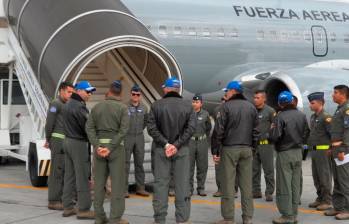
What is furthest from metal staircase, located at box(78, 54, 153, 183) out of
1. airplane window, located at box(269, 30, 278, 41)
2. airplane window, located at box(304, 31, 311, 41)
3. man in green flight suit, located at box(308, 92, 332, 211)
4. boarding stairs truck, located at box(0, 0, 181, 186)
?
airplane window, located at box(304, 31, 311, 41)

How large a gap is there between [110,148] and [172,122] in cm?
79

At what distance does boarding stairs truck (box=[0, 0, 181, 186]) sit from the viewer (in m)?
8.91

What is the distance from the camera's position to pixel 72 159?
742 centimetres

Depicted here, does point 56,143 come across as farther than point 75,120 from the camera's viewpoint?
Yes

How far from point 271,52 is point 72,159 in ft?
31.0

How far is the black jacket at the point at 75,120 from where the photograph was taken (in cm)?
741

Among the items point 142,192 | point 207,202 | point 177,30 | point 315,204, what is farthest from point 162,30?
point 315,204

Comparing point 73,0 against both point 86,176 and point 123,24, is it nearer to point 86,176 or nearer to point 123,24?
point 123,24

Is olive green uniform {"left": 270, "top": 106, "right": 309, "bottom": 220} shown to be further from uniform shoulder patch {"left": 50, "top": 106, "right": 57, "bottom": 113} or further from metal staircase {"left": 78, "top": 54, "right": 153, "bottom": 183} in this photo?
metal staircase {"left": 78, "top": 54, "right": 153, "bottom": 183}

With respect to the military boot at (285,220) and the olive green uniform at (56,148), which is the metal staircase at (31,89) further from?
the military boot at (285,220)

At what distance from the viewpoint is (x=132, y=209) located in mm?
8023

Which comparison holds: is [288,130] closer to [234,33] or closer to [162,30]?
[162,30]

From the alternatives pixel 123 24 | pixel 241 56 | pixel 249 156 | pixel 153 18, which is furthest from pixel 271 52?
pixel 249 156

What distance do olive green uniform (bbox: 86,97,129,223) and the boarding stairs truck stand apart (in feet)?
6.34
